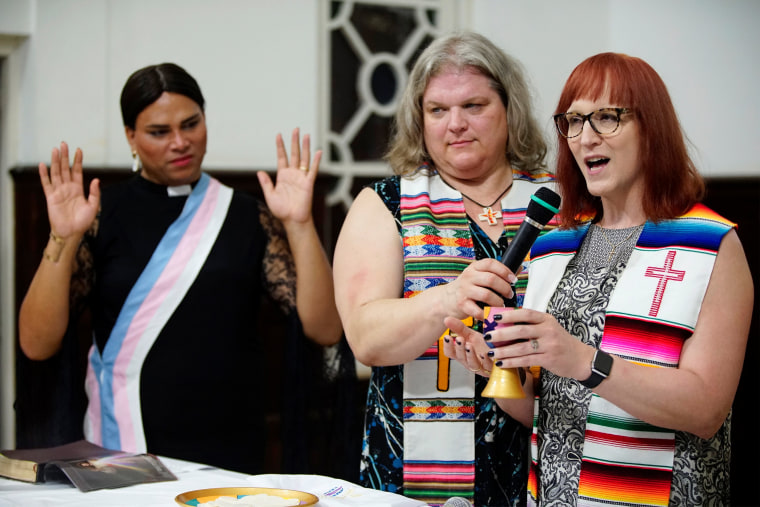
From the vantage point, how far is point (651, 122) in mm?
1587

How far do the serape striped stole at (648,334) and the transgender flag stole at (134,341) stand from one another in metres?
1.32

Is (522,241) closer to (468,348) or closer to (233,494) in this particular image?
(468,348)

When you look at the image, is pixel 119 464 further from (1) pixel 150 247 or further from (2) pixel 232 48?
(2) pixel 232 48

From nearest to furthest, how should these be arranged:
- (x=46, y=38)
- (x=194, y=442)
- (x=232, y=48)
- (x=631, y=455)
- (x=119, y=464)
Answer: (x=631, y=455)
(x=119, y=464)
(x=194, y=442)
(x=46, y=38)
(x=232, y=48)

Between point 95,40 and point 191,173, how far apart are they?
1.72 meters

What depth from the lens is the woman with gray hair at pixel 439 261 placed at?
1.91 metres

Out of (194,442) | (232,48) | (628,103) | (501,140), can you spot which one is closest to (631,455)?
(628,103)

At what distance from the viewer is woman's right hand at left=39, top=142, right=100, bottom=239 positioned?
2.40m

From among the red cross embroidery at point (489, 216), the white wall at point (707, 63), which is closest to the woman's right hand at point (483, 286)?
the red cross embroidery at point (489, 216)

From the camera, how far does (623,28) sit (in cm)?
484

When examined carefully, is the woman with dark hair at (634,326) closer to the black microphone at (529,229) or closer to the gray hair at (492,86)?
the black microphone at (529,229)

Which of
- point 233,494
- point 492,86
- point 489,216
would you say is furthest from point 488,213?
point 233,494

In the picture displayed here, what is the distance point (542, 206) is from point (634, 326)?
0.29 meters

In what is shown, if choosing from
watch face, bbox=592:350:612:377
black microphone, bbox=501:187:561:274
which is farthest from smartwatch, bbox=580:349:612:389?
black microphone, bbox=501:187:561:274
